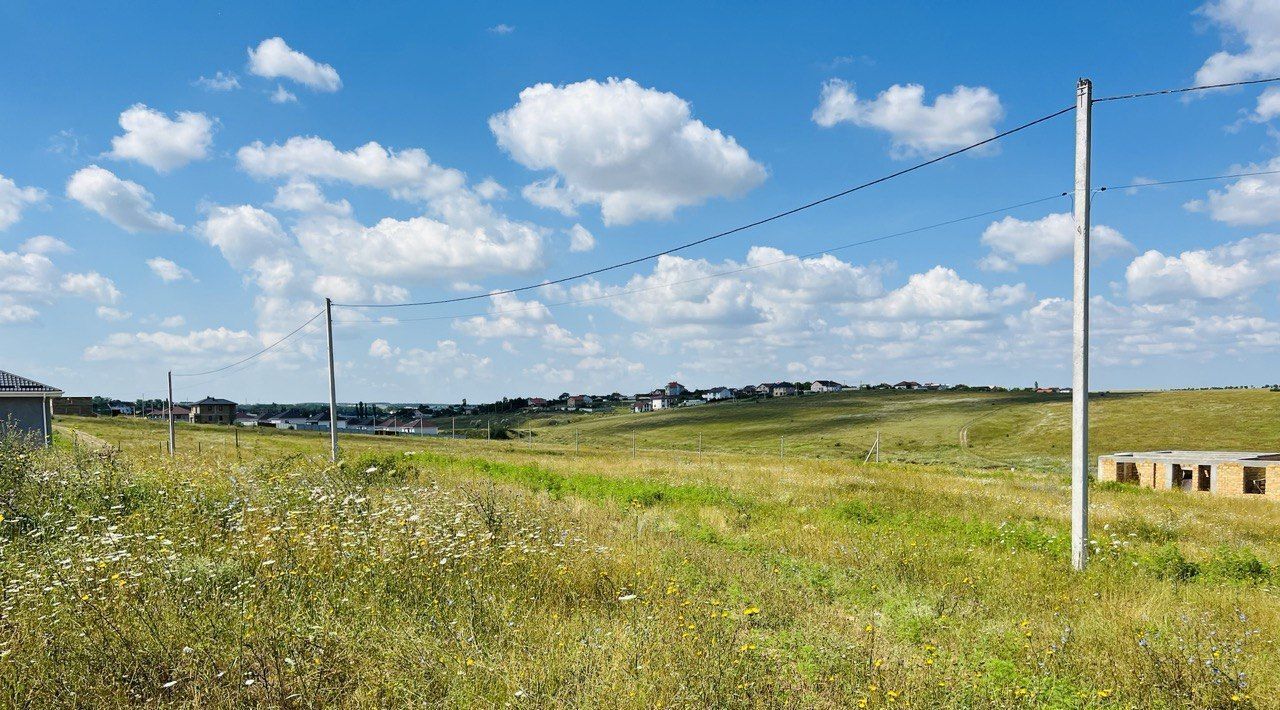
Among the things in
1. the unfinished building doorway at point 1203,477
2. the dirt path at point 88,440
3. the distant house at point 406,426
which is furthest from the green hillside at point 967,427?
the dirt path at point 88,440

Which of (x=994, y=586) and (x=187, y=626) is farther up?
(x=187, y=626)

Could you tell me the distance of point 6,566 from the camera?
20.3ft

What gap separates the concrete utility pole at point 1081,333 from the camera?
9781 millimetres

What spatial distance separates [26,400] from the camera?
98.3ft

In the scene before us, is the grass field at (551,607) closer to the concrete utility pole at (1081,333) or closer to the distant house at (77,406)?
the concrete utility pole at (1081,333)

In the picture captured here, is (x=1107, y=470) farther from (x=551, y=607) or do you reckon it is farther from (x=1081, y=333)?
(x=551, y=607)

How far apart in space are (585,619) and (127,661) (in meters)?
3.51

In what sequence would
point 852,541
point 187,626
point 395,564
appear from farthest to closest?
point 852,541 → point 395,564 → point 187,626

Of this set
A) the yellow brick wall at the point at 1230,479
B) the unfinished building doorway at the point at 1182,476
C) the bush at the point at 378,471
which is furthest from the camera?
the unfinished building doorway at the point at 1182,476

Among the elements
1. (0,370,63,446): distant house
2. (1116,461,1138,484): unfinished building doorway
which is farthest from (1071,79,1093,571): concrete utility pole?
(0,370,63,446): distant house

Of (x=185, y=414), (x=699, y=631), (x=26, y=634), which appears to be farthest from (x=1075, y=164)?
(x=185, y=414)

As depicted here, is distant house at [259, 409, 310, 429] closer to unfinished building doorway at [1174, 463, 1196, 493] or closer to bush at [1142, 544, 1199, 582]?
unfinished building doorway at [1174, 463, 1196, 493]

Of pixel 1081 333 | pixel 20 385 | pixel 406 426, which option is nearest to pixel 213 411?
pixel 406 426

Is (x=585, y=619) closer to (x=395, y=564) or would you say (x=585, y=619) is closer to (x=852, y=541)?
(x=395, y=564)
